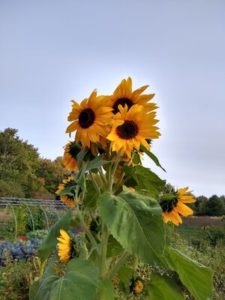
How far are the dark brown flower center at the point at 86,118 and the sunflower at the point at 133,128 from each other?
0.27ft

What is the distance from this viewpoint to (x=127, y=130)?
159cm

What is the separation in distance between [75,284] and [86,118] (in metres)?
0.52

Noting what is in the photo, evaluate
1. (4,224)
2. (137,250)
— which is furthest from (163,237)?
(4,224)

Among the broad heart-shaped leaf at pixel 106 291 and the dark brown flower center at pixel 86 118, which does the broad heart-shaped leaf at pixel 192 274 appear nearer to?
the broad heart-shaped leaf at pixel 106 291

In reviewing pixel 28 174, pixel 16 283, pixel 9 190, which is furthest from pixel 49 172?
pixel 16 283

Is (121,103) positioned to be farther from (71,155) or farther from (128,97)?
(71,155)

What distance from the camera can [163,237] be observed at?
4.70ft

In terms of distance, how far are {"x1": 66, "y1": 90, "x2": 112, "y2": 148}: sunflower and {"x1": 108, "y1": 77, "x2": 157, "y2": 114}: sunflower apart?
5 cm

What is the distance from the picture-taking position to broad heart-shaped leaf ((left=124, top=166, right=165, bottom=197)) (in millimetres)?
1704

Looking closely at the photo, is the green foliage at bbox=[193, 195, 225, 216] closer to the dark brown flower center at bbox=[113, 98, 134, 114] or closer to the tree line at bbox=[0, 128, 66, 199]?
the tree line at bbox=[0, 128, 66, 199]

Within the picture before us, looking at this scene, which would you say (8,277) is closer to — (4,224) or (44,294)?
(44,294)

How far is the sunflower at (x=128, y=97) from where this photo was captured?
1658 mm

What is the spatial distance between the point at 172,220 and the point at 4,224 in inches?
577

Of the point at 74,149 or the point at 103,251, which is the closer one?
the point at 103,251
